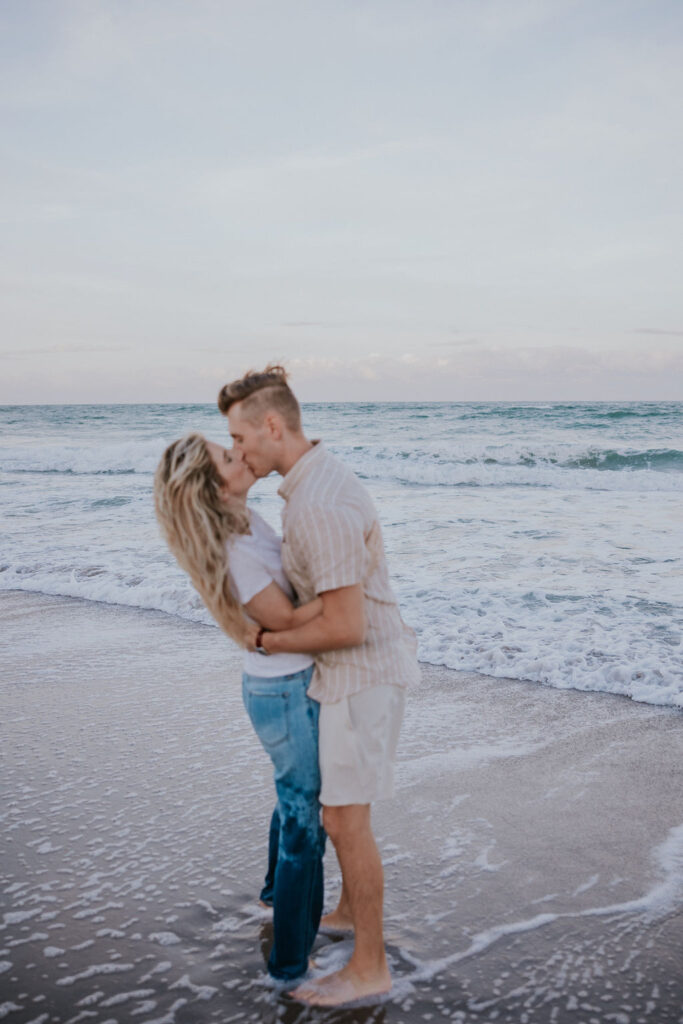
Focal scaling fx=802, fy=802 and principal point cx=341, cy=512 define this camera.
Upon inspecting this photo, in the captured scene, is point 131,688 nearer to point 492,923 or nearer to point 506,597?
point 492,923

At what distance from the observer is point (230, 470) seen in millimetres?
2453

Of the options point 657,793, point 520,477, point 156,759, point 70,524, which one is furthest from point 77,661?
point 520,477

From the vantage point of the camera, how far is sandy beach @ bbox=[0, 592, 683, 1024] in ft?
8.61

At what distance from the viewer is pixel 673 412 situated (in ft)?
137

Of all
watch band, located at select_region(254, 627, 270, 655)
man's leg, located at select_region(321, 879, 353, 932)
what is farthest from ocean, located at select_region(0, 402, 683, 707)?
watch band, located at select_region(254, 627, 270, 655)

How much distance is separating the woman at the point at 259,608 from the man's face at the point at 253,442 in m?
0.04

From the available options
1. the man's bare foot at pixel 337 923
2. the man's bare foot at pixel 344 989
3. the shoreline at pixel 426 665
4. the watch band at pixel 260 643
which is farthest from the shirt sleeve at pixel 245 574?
the shoreline at pixel 426 665

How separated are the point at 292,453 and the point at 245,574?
41cm

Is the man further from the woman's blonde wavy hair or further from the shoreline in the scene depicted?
the shoreline

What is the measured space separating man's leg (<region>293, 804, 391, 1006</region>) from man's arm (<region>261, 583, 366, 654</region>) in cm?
53

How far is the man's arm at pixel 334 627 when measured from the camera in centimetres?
227

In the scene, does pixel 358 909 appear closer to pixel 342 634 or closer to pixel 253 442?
pixel 342 634

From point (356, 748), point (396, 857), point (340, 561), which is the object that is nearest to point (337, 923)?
point (396, 857)

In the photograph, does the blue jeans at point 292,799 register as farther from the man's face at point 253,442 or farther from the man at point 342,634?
the man's face at point 253,442
